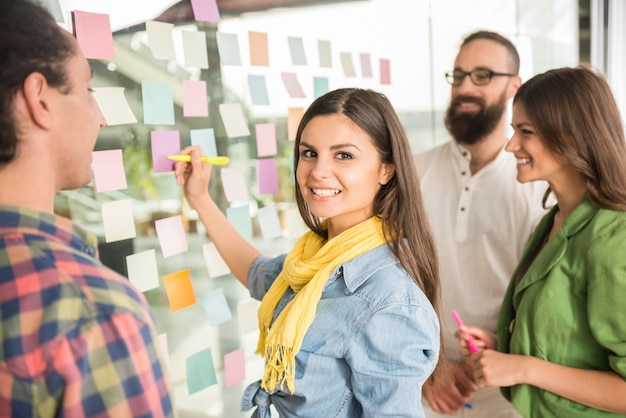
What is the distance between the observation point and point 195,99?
4.94 feet

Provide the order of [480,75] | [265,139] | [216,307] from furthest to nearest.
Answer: [480,75] < [265,139] < [216,307]

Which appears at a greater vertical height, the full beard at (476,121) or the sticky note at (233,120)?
the sticky note at (233,120)

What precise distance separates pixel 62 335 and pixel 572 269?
121 centimetres

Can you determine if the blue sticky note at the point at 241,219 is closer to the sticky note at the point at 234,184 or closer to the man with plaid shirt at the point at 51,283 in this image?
the sticky note at the point at 234,184

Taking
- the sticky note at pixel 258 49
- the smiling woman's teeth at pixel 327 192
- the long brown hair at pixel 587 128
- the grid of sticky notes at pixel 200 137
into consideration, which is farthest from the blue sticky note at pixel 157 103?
the long brown hair at pixel 587 128

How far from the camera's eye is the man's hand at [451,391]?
1.86 metres

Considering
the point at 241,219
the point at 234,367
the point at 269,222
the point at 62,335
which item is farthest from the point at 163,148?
the point at 62,335

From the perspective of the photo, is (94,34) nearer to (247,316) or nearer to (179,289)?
(179,289)

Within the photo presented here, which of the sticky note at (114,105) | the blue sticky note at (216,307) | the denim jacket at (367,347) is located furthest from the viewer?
the blue sticky note at (216,307)

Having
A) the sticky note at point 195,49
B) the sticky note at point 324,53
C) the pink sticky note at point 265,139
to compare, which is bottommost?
the pink sticky note at point 265,139

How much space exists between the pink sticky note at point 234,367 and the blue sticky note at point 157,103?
69 cm

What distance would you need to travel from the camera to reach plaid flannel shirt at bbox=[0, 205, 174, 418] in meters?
0.70

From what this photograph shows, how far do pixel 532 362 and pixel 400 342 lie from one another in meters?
0.51

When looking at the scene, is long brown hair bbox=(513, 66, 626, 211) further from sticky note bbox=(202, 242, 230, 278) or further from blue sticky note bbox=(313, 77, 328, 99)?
sticky note bbox=(202, 242, 230, 278)
